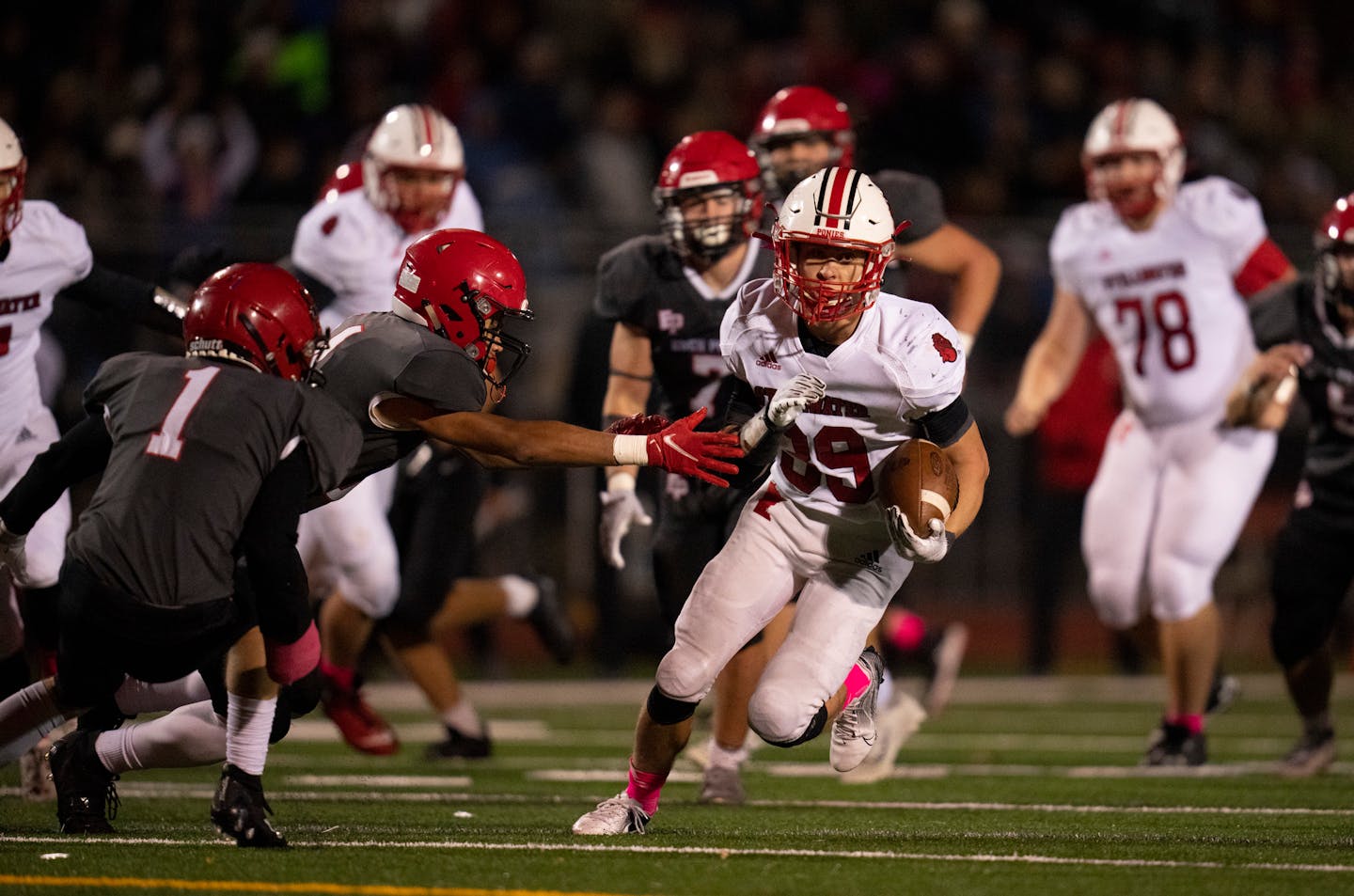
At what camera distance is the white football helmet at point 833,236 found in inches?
175

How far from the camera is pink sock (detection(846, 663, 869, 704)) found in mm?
4641

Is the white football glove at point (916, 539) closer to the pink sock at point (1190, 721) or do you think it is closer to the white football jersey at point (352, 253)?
the pink sock at point (1190, 721)

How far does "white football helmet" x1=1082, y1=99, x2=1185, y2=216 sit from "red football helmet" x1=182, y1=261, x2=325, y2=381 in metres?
3.43

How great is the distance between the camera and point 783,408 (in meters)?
4.27

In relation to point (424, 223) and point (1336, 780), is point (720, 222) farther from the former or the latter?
point (1336, 780)

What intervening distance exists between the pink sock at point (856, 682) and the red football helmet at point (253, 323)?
1458 millimetres

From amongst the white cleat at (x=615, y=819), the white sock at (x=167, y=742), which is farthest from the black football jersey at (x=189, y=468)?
the white cleat at (x=615, y=819)

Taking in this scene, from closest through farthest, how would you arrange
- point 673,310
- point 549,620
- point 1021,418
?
point 673,310 < point 1021,418 < point 549,620

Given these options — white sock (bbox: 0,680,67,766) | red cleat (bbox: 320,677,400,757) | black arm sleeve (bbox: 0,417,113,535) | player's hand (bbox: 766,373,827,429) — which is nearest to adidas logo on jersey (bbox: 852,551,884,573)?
player's hand (bbox: 766,373,827,429)

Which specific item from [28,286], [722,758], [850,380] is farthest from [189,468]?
[722,758]

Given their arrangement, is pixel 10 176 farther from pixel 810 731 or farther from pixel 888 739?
pixel 888 739

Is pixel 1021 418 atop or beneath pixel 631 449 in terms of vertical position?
beneath

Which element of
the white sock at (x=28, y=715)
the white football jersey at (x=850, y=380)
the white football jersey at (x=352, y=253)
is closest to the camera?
the white sock at (x=28, y=715)

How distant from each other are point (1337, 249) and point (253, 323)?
3.37m
